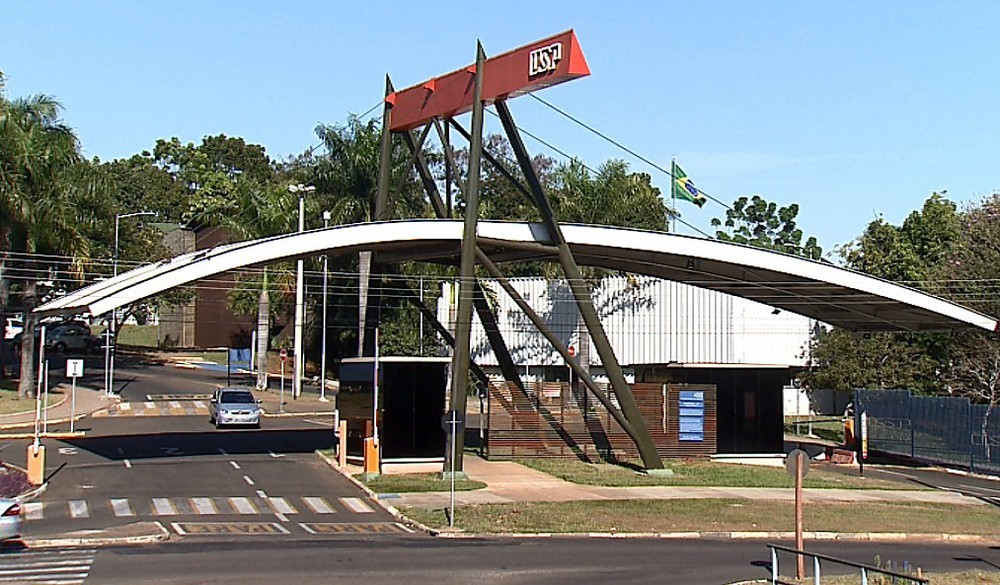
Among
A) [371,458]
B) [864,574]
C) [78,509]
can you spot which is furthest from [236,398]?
[864,574]

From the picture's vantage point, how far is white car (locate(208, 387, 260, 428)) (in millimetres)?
50562

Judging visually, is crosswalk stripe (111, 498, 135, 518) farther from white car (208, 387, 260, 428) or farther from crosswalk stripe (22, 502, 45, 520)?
white car (208, 387, 260, 428)

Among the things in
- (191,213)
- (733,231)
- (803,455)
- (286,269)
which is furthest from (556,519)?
(733,231)

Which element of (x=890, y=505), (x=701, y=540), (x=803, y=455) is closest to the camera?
(x=803, y=455)

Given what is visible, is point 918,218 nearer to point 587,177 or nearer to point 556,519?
point 587,177

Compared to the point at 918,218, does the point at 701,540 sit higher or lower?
lower

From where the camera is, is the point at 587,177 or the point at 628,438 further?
the point at 587,177

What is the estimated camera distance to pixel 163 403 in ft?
202

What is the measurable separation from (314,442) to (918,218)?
192 ft

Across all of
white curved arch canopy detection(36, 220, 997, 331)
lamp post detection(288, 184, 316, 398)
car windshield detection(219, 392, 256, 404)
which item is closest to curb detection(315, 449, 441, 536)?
white curved arch canopy detection(36, 220, 997, 331)

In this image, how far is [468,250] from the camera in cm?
3759

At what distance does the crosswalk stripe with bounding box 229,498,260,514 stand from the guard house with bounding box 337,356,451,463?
303 inches

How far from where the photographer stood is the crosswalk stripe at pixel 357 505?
3013 centimetres

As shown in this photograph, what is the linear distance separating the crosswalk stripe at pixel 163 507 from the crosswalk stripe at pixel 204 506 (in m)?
0.56
